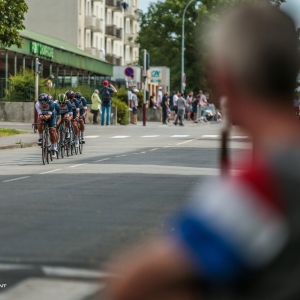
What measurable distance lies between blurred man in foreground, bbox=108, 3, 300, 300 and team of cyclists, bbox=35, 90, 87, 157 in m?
20.5

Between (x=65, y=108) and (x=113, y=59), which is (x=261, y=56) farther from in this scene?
(x=113, y=59)

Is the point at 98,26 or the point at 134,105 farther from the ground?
the point at 98,26

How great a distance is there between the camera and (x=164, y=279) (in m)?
1.77

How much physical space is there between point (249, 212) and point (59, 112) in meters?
22.5

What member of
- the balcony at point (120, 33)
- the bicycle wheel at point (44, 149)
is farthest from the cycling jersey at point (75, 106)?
the balcony at point (120, 33)


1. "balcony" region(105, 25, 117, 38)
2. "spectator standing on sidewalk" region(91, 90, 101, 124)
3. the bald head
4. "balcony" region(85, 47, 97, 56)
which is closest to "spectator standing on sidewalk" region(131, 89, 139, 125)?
"spectator standing on sidewalk" region(91, 90, 101, 124)

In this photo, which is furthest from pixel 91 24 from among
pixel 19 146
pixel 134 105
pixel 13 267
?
pixel 13 267

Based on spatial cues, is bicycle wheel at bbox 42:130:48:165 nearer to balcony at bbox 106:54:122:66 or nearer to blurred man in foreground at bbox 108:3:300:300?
blurred man in foreground at bbox 108:3:300:300

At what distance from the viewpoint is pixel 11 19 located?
1423 inches

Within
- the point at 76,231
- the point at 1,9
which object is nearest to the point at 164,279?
the point at 76,231

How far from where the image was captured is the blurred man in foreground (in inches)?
69.2

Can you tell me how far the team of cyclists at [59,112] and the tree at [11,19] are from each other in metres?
9.45

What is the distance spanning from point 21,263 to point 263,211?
5955 mm

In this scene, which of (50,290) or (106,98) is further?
(106,98)
